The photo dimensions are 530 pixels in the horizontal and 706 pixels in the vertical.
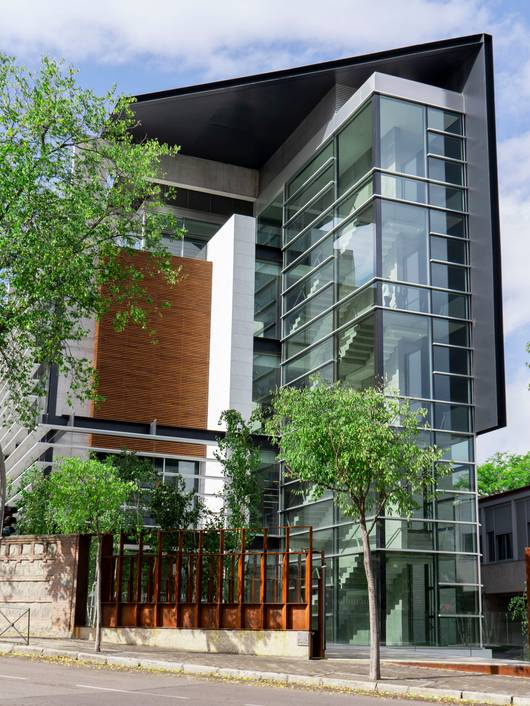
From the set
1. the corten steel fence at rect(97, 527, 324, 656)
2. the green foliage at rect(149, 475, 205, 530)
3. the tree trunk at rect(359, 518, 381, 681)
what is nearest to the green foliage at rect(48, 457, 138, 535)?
the corten steel fence at rect(97, 527, 324, 656)

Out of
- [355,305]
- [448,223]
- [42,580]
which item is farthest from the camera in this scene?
[448,223]

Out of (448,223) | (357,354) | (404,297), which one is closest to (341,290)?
(357,354)

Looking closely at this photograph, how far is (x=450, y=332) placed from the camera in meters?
32.2

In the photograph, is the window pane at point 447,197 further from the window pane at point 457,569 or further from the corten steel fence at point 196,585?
the corten steel fence at point 196,585

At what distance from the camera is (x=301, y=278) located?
38.1 meters

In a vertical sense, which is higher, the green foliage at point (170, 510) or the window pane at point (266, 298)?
the window pane at point (266, 298)

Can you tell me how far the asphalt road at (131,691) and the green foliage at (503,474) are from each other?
54.7 m

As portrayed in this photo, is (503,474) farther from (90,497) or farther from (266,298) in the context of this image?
(90,497)

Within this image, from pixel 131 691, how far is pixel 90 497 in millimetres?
10797

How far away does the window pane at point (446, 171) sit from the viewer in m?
33.7

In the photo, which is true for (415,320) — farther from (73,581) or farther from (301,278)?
(73,581)

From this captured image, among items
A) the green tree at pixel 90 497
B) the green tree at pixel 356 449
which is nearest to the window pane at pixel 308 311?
the green tree at pixel 90 497

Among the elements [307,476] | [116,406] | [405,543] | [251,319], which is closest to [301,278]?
[251,319]

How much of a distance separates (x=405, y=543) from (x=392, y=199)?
11.8m
